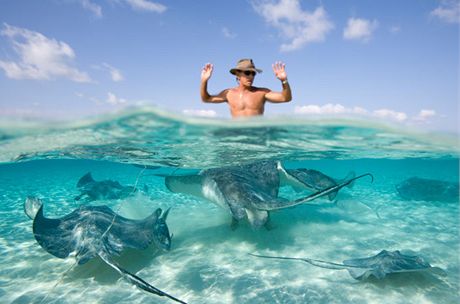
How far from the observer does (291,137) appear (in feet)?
33.2

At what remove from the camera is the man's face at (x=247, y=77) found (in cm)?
686

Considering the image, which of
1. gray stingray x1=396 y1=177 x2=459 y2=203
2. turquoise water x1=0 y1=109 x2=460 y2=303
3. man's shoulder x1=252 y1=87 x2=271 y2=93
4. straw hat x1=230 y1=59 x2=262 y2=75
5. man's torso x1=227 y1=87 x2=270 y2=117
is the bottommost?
Answer: gray stingray x1=396 y1=177 x2=459 y2=203

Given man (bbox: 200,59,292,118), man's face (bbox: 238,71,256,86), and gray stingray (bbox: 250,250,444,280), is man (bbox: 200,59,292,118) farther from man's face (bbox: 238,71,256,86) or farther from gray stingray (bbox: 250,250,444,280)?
gray stingray (bbox: 250,250,444,280)

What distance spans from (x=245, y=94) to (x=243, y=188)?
8.13ft

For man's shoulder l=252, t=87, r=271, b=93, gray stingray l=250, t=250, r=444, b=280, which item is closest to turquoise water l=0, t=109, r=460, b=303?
gray stingray l=250, t=250, r=444, b=280

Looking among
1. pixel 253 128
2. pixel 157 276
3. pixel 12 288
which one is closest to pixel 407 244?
pixel 253 128

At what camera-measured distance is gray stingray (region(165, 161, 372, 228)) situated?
614 centimetres

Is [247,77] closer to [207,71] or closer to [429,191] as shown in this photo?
[207,71]

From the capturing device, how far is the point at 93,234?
17.9ft

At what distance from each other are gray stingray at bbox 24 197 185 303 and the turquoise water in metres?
0.63

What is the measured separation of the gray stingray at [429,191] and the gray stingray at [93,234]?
1473 cm

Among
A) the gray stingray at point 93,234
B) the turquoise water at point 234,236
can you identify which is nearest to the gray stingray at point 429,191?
the turquoise water at point 234,236

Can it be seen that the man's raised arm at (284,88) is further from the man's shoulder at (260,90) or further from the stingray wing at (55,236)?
the stingray wing at (55,236)

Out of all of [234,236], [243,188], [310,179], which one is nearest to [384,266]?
[243,188]
